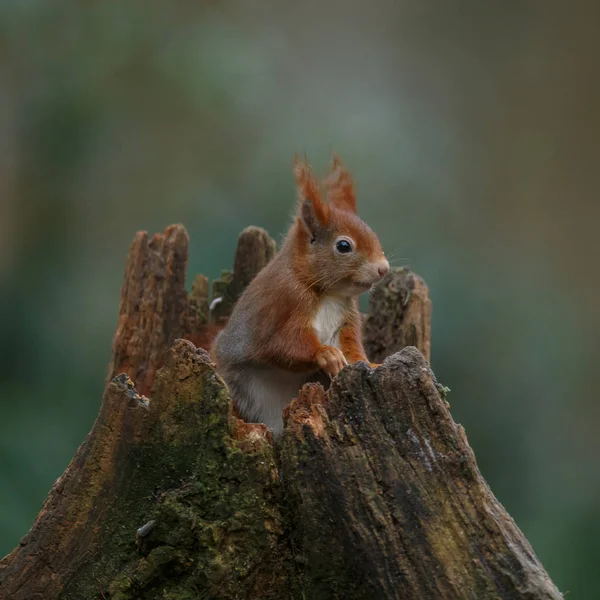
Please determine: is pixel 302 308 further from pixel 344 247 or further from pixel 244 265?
pixel 244 265

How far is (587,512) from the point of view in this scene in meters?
4.69

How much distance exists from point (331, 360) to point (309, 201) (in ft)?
1.91

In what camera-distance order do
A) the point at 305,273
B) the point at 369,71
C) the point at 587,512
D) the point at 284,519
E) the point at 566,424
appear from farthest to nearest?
the point at 369,71, the point at 566,424, the point at 587,512, the point at 305,273, the point at 284,519

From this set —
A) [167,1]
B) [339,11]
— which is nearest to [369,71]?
[339,11]

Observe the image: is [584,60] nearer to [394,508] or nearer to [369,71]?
[369,71]

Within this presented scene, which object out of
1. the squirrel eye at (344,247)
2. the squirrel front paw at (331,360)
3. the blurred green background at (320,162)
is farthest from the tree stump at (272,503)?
the blurred green background at (320,162)

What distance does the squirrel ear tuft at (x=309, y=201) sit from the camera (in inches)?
103

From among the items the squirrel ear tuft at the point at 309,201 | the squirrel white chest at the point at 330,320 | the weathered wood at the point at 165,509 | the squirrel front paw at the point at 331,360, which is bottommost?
the weathered wood at the point at 165,509

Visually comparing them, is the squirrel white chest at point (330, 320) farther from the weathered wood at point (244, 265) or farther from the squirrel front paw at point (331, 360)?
the weathered wood at point (244, 265)

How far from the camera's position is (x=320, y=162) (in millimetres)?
4438

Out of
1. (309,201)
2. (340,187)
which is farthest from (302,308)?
(340,187)

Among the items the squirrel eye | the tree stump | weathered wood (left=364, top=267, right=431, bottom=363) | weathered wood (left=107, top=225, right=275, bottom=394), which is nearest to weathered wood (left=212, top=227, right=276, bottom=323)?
weathered wood (left=107, top=225, right=275, bottom=394)

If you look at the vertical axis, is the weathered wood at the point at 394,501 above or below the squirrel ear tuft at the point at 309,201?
below

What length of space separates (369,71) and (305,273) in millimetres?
3521
